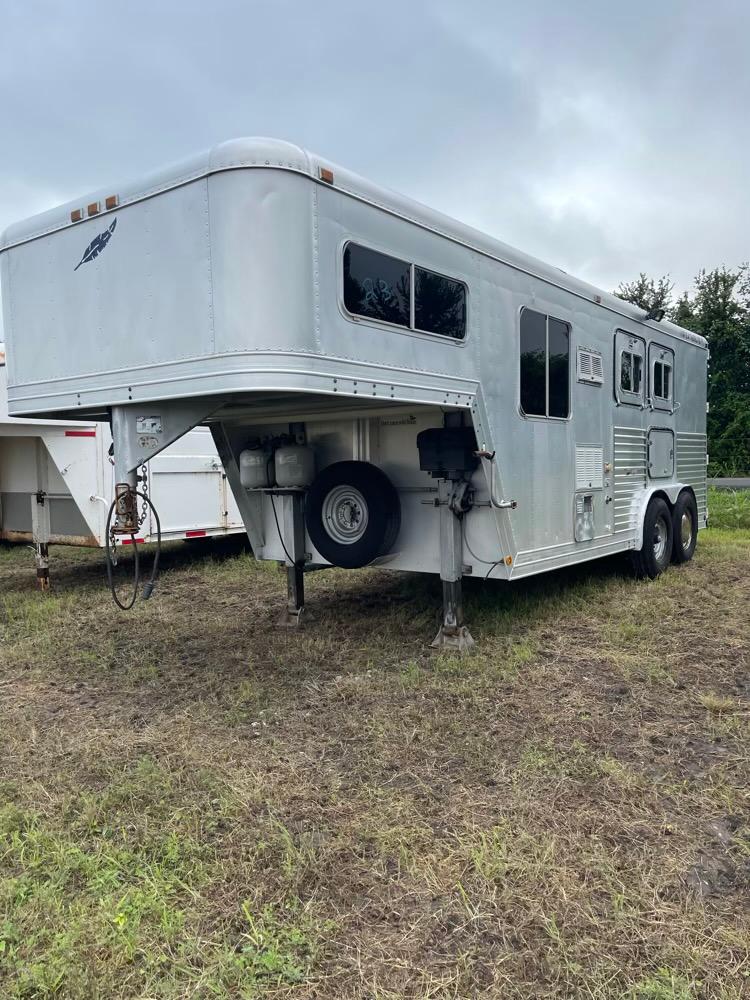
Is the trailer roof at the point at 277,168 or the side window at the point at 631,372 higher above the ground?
the trailer roof at the point at 277,168

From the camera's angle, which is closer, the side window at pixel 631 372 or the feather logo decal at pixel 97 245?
the feather logo decal at pixel 97 245

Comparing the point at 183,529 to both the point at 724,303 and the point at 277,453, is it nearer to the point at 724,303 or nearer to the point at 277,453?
the point at 277,453

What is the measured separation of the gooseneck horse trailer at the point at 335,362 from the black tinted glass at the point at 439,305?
0.05ft

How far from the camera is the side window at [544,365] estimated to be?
5695mm

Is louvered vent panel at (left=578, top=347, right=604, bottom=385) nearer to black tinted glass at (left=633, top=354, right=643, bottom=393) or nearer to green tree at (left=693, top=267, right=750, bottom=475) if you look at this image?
black tinted glass at (left=633, top=354, right=643, bottom=393)

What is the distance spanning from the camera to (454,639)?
5.50 meters

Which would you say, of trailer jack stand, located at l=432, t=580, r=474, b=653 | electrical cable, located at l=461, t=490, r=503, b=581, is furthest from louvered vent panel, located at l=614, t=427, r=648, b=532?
trailer jack stand, located at l=432, t=580, r=474, b=653

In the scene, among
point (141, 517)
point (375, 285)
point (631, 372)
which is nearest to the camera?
point (375, 285)

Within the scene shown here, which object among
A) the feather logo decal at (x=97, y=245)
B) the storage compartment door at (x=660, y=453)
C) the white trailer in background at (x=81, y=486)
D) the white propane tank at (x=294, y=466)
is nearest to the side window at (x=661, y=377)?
the storage compartment door at (x=660, y=453)

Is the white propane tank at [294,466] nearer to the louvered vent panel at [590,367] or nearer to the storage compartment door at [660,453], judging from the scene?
the louvered vent panel at [590,367]

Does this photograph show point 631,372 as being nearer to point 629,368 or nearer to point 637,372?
point 629,368

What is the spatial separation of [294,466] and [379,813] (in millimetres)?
3188

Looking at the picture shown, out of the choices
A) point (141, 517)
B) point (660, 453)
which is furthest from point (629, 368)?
point (141, 517)

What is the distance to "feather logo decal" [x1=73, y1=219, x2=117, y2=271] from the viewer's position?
442 centimetres
